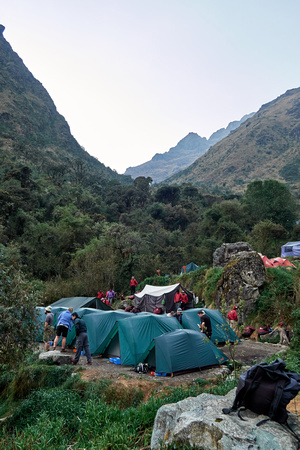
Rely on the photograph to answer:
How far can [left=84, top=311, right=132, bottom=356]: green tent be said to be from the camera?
36.0 ft

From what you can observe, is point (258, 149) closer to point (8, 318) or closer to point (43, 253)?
point (43, 253)

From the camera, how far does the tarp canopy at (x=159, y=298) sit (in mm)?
18625

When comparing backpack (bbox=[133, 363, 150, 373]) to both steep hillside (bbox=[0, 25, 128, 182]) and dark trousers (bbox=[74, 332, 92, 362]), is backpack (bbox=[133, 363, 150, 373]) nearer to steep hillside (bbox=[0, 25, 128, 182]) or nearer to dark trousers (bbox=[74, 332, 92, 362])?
dark trousers (bbox=[74, 332, 92, 362])

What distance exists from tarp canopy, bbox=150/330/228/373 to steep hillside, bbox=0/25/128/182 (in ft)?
135

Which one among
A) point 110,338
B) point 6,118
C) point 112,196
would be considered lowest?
point 110,338

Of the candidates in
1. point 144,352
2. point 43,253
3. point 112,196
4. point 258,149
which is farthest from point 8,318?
point 258,149

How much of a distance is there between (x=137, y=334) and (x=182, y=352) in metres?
1.78

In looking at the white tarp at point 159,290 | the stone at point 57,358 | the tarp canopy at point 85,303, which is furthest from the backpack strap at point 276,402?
the white tarp at point 159,290

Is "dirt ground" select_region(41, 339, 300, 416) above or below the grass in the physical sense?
below

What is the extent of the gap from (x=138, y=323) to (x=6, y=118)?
7584 centimetres

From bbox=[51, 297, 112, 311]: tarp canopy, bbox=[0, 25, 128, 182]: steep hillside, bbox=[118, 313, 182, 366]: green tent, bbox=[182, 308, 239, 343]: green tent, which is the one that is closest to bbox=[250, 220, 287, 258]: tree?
bbox=[182, 308, 239, 343]: green tent

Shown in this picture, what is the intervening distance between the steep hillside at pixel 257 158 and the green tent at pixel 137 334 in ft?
202

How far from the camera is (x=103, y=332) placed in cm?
1146

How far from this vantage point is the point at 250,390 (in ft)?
13.2
